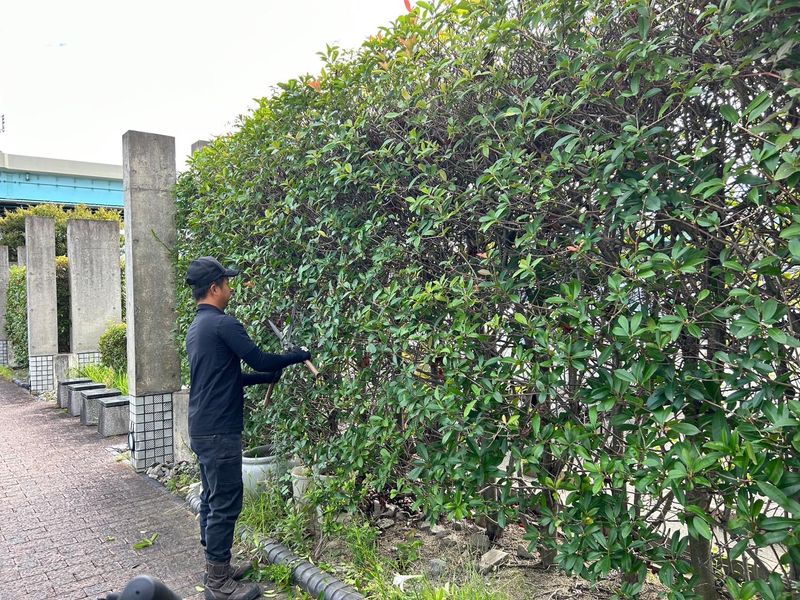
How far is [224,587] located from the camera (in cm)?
366

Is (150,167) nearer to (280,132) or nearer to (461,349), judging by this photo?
(280,132)

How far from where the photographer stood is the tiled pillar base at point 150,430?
20.9ft

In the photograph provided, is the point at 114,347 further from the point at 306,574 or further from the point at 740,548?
the point at 740,548

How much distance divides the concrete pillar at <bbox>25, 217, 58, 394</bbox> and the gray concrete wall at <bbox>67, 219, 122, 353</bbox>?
1.26 meters

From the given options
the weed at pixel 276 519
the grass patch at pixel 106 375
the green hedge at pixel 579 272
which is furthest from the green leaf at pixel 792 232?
the grass patch at pixel 106 375

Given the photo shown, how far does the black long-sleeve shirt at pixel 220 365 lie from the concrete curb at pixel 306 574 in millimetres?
1008

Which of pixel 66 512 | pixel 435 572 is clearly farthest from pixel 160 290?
pixel 435 572

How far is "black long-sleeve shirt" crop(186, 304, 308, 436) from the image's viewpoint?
370 centimetres

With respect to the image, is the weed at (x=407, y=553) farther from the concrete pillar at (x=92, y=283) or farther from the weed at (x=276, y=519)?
the concrete pillar at (x=92, y=283)

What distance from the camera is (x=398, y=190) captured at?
3.33 metres

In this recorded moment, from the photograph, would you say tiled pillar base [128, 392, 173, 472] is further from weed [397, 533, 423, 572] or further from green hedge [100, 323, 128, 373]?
green hedge [100, 323, 128, 373]

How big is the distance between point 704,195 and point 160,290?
19.8ft

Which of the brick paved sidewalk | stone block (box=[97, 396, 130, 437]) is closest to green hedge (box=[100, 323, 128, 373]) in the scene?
stone block (box=[97, 396, 130, 437])

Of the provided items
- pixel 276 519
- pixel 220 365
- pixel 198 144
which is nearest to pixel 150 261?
pixel 198 144
